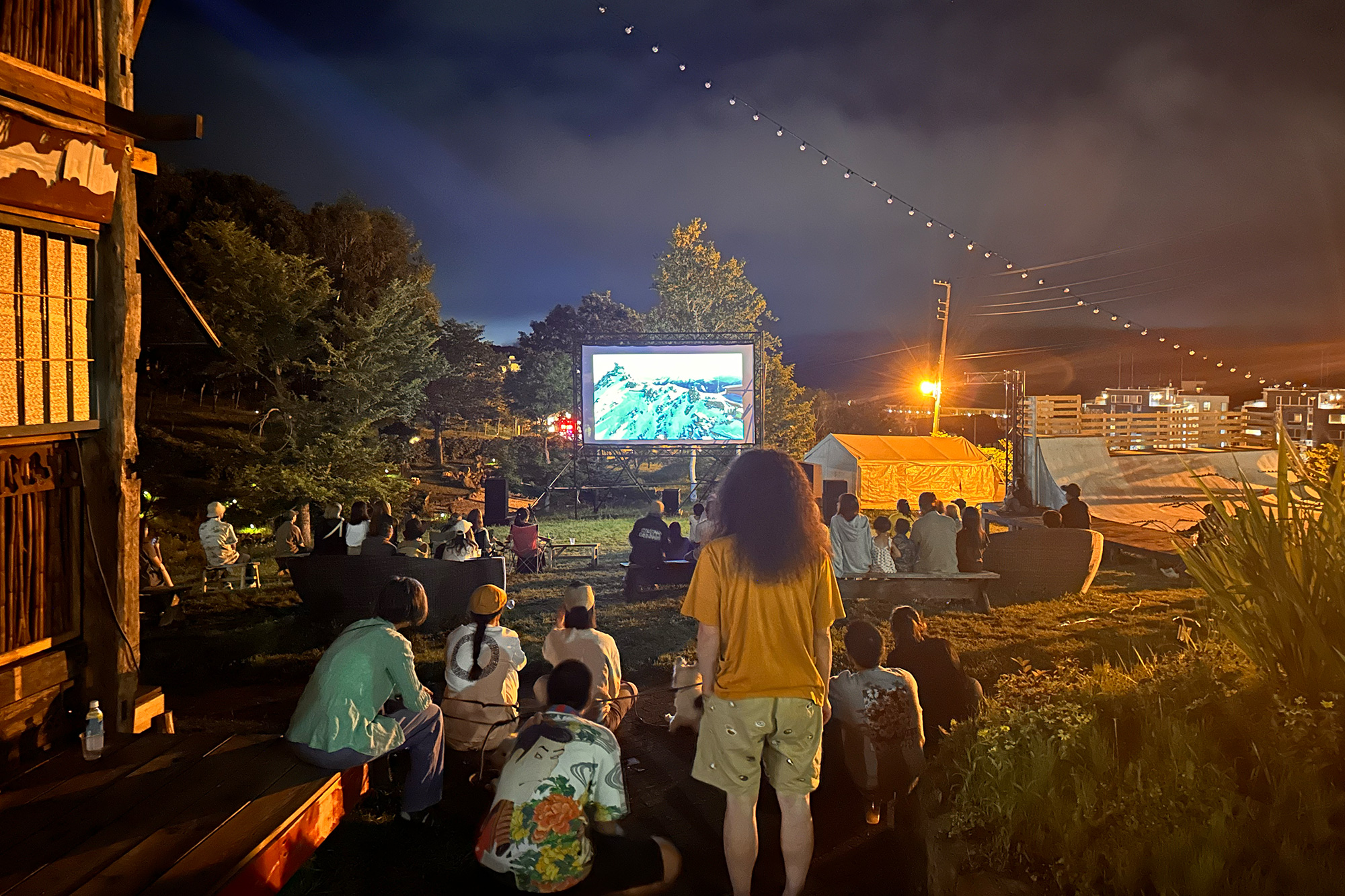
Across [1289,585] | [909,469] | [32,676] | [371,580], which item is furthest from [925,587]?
[909,469]

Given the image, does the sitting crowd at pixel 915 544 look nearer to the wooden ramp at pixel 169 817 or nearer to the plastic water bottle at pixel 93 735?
the wooden ramp at pixel 169 817

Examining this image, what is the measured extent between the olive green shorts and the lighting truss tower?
1555cm

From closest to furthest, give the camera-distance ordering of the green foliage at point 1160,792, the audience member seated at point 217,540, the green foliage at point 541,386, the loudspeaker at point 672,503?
the green foliage at point 1160,792 → the audience member seated at point 217,540 → the loudspeaker at point 672,503 → the green foliage at point 541,386

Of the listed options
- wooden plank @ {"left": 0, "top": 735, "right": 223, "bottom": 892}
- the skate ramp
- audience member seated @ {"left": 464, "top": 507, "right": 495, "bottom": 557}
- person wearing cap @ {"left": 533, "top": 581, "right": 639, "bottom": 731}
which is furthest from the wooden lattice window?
the skate ramp

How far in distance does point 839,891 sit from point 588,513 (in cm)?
1451

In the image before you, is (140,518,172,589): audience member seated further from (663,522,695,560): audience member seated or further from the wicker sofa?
the wicker sofa

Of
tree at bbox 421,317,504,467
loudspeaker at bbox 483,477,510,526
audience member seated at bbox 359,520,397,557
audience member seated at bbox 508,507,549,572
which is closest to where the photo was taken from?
audience member seated at bbox 359,520,397,557

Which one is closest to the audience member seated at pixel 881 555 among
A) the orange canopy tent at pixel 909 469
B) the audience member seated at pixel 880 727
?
the audience member seated at pixel 880 727

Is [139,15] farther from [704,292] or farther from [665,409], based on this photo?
[704,292]

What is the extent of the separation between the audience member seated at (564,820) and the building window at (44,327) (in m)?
2.89

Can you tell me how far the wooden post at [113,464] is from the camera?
3744mm

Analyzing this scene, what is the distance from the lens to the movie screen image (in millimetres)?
14070

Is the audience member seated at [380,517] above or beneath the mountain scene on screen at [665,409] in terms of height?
beneath

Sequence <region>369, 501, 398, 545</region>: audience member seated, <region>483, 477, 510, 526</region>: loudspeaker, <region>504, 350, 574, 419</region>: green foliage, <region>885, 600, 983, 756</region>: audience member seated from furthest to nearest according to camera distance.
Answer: <region>504, 350, 574, 419</region>: green foliage < <region>483, 477, 510, 526</region>: loudspeaker < <region>369, 501, 398, 545</region>: audience member seated < <region>885, 600, 983, 756</region>: audience member seated
